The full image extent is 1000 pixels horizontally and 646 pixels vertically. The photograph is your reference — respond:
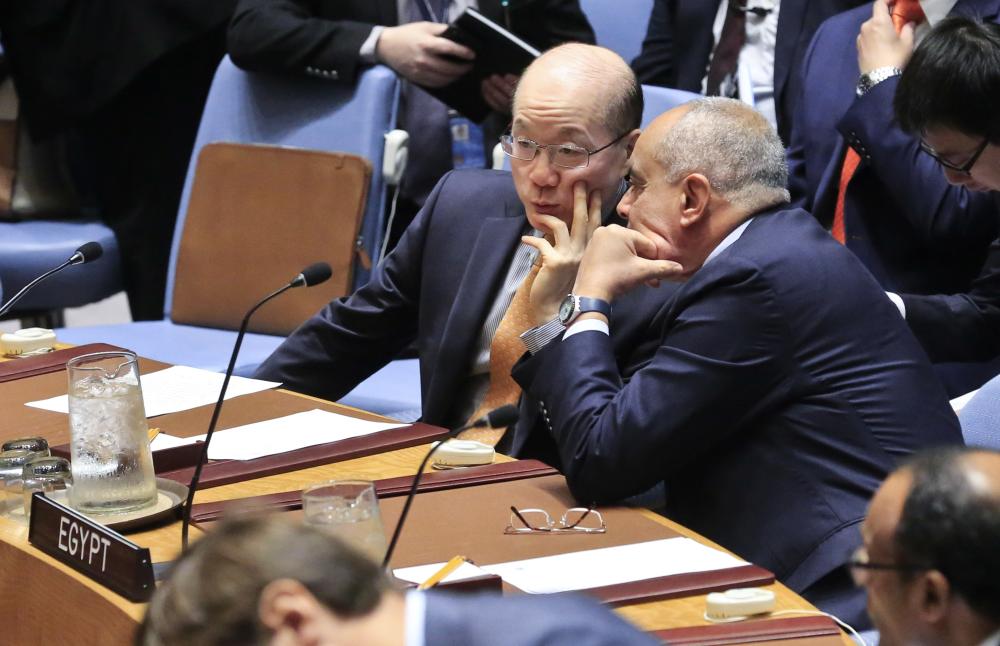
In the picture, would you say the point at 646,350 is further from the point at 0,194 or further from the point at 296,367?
the point at 0,194

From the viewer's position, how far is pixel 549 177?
2789 millimetres

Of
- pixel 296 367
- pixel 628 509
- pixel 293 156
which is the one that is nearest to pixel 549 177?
pixel 296 367

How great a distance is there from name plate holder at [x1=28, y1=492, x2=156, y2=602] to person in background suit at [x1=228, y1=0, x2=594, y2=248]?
196 centimetres

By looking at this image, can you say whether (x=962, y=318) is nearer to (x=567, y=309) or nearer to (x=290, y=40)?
(x=567, y=309)

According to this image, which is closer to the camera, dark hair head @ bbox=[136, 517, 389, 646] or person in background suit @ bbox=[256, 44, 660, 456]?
dark hair head @ bbox=[136, 517, 389, 646]

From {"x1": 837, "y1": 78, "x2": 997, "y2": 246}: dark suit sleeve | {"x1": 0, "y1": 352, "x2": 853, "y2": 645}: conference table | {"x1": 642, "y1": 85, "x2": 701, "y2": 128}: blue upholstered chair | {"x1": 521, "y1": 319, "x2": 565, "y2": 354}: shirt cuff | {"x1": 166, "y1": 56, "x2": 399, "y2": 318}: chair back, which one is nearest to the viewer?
{"x1": 0, "y1": 352, "x2": 853, "y2": 645}: conference table

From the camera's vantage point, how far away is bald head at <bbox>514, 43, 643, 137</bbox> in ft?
9.21

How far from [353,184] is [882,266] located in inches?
48.6

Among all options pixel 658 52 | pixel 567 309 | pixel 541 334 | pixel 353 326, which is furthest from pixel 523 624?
pixel 658 52

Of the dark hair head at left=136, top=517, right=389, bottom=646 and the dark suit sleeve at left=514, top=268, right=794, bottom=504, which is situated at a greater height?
the dark hair head at left=136, top=517, right=389, bottom=646

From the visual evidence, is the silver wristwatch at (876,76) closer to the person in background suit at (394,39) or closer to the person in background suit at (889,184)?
the person in background suit at (889,184)

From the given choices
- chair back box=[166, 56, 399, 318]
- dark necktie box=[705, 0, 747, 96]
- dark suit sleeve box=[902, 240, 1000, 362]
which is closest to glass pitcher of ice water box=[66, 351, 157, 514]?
dark suit sleeve box=[902, 240, 1000, 362]

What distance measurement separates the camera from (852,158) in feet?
10.7

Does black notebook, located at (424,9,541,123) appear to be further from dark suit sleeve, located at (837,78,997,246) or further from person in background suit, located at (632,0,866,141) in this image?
dark suit sleeve, located at (837,78,997,246)
